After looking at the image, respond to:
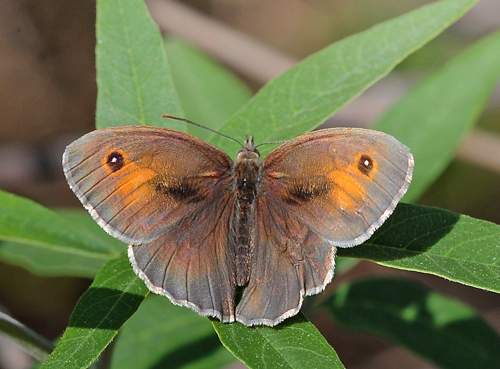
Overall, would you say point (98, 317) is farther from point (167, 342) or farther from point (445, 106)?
point (445, 106)

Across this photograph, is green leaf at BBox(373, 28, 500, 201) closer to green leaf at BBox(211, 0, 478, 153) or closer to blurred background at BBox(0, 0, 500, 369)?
blurred background at BBox(0, 0, 500, 369)

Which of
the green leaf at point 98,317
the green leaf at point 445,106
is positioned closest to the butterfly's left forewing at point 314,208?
the green leaf at point 98,317

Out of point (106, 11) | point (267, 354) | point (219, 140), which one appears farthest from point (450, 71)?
point (267, 354)

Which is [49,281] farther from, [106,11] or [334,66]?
[334,66]

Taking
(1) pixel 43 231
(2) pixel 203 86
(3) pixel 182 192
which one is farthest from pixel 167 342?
(2) pixel 203 86

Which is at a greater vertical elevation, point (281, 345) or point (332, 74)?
point (332, 74)

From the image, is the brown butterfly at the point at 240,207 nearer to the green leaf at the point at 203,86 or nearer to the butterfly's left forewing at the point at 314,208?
the butterfly's left forewing at the point at 314,208
